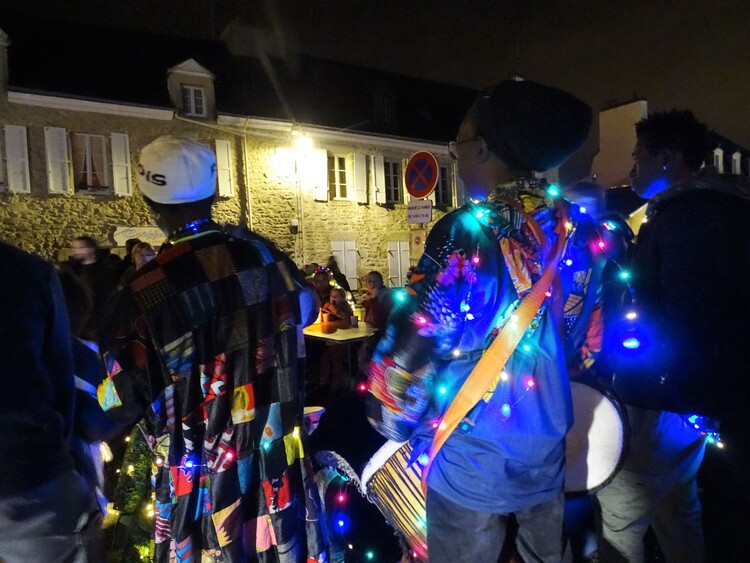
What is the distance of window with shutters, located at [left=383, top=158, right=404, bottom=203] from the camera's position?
20.7 metres

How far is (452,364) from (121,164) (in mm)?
16316

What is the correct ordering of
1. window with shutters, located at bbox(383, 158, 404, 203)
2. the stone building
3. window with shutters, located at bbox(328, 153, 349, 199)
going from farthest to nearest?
window with shutters, located at bbox(383, 158, 404, 203) < window with shutters, located at bbox(328, 153, 349, 199) < the stone building

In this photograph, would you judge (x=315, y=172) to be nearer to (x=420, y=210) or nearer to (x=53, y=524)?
(x=420, y=210)

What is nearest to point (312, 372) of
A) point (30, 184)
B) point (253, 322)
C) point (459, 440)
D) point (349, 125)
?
point (253, 322)

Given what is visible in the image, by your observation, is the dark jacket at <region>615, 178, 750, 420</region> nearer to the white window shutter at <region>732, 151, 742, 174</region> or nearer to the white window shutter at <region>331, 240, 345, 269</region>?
the white window shutter at <region>331, 240, 345, 269</region>

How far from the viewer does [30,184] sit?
1454 centimetres

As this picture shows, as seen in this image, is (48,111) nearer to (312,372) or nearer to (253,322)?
(312,372)

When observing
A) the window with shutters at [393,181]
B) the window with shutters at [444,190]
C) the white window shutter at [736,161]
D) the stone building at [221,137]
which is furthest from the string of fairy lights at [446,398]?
the white window shutter at [736,161]

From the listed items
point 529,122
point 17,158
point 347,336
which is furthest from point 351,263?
point 529,122

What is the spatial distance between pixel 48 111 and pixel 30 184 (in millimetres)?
2060

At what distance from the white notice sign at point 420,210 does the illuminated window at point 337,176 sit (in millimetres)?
12238

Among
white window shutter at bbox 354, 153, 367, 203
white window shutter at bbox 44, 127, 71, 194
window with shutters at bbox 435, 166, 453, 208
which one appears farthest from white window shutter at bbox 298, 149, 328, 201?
white window shutter at bbox 44, 127, 71, 194

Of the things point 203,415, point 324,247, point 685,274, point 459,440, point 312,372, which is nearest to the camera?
point 459,440

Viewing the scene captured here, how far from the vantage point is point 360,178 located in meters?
19.7
